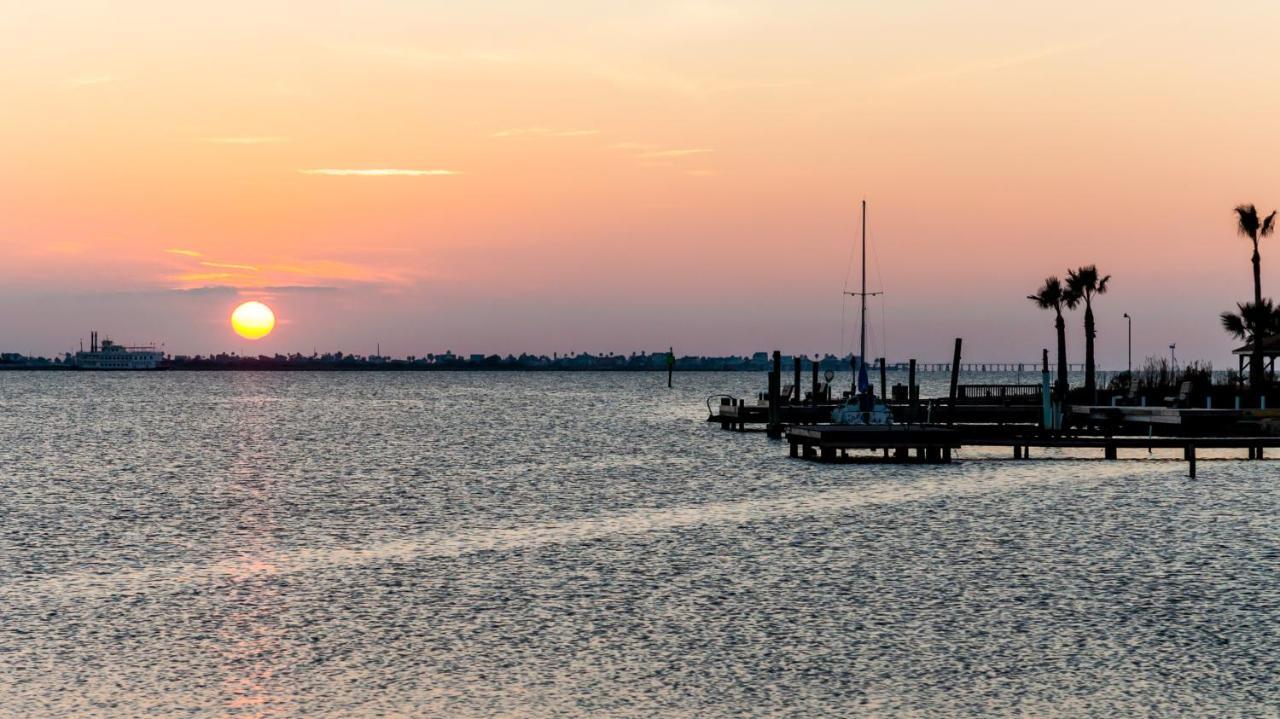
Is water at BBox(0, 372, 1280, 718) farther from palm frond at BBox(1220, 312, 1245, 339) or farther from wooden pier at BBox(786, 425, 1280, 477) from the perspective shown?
palm frond at BBox(1220, 312, 1245, 339)

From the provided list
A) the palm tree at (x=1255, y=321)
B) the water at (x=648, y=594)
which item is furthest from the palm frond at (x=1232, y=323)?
the water at (x=648, y=594)

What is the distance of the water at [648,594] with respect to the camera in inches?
617

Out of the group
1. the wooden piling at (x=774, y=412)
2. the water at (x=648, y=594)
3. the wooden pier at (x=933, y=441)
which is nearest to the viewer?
the water at (x=648, y=594)

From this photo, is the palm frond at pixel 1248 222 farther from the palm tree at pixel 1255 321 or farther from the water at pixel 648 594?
the water at pixel 648 594

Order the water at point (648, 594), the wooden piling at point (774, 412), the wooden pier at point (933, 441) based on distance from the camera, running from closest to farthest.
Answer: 1. the water at point (648, 594)
2. the wooden pier at point (933, 441)
3. the wooden piling at point (774, 412)

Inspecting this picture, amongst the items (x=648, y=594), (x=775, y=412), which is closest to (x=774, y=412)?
(x=775, y=412)

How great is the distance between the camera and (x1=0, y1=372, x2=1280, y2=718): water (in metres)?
15.7

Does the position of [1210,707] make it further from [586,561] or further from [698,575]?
[586,561]

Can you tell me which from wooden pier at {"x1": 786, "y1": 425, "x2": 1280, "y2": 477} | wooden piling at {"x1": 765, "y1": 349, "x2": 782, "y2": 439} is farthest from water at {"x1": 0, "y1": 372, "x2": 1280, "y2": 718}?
wooden piling at {"x1": 765, "y1": 349, "x2": 782, "y2": 439}

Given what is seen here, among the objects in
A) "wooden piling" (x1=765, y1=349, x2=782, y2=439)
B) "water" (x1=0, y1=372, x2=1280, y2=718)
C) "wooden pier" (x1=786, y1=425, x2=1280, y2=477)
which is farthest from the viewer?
"wooden piling" (x1=765, y1=349, x2=782, y2=439)

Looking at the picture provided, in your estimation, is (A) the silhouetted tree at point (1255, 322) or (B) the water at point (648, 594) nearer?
(B) the water at point (648, 594)

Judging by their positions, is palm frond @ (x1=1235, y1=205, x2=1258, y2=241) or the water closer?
the water

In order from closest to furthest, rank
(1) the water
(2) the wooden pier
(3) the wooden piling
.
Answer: (1) the water
(2) the wooden pier
(3) the wooden piling

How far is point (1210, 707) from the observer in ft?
48.9
